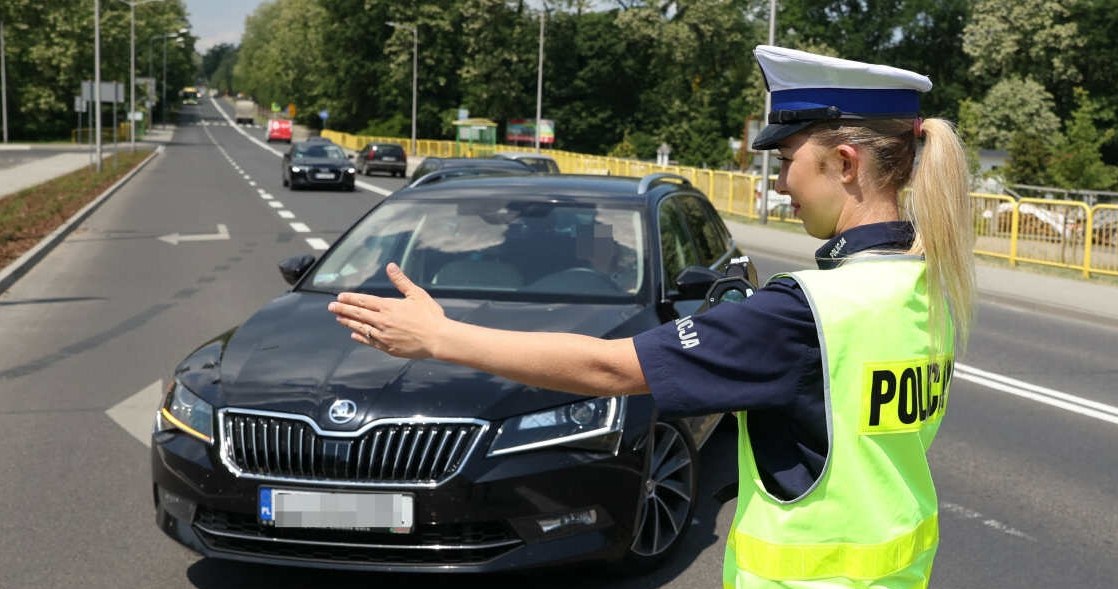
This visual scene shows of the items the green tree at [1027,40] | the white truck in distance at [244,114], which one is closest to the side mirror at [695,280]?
the green tree at [1027,40]

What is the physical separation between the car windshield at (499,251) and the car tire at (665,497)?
2.50ft

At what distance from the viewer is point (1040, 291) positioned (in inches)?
643

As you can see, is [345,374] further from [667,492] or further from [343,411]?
[667,492]

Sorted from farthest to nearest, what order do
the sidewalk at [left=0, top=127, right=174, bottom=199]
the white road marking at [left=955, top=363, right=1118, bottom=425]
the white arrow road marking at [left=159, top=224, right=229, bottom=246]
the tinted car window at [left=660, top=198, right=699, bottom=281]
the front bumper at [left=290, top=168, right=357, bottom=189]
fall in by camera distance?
the sidewalk at [left=0, top=127, right=174, bottom=199] < the front bumper at [left=290, top=168, right=357, bottom=189] < the white arrow road marking at [left=159, top=224, right=229, bottom=246] < the white road marking at [left=955, top=363, right=1118, bottom=425] < the tinted car window at [left=660, top=198, right=699, bottom=281]

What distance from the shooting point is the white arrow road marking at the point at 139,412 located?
23.5 ft

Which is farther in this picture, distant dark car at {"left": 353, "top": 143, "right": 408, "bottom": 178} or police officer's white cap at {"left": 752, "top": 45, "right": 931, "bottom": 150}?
distant dark car at {"left": 353, "top": 143, "right": 408, "bottom": 178}

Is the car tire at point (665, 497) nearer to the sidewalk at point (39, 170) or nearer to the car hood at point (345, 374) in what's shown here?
the car hood at point (345, 374)

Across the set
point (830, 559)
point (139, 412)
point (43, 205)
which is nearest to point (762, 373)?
point (830, 559)

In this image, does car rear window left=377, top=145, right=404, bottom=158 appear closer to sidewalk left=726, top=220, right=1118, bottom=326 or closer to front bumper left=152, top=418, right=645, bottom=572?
sidewalk left=726, top=220, right=1118, bottom=326

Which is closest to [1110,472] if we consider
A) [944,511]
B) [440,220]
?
[944,511]

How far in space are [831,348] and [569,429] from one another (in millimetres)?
2526

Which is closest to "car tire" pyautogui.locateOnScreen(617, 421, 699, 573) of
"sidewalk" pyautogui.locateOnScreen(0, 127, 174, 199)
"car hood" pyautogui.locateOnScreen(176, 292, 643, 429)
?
"car hood" pyautogui.locateOnScreen(176, 292, 643, 429)

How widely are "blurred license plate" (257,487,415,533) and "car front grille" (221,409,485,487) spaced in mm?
48

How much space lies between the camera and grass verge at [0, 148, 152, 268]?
18.4 meters
